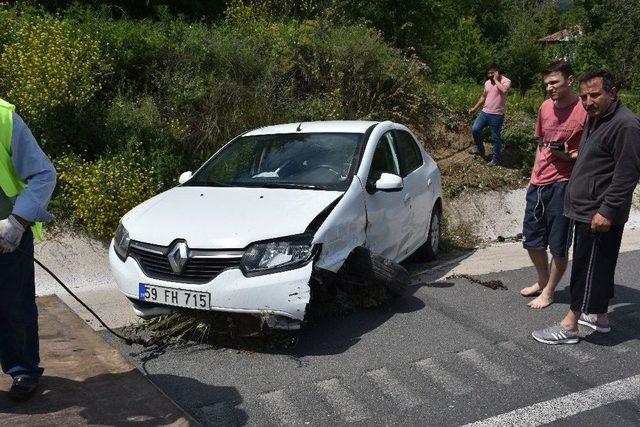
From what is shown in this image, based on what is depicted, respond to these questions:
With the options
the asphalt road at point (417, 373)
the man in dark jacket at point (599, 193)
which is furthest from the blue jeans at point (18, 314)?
the man in dark jacket at point (599, 193)

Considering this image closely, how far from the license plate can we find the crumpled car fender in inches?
30.9

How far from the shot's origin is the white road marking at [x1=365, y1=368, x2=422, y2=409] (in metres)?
3.74

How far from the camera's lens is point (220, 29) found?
1111 centimetres

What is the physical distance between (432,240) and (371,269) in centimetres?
239

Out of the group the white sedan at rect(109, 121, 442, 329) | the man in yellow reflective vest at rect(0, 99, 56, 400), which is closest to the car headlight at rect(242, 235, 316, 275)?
the white sedan at rect(109, 121, 442, 329)

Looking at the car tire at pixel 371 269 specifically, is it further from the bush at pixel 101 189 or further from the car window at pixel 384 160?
the bush at pixel 101 189

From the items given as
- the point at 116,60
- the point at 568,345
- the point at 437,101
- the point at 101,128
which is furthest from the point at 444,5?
the point at 568,345

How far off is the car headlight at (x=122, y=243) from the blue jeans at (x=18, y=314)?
977mm

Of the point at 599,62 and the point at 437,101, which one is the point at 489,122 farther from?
the point at 599,62

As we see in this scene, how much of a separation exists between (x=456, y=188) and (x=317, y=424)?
6.98m

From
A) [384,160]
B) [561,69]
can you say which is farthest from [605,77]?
[384,160]

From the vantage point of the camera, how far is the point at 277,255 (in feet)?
14.0

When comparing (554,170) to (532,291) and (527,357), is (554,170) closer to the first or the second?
(532,291)

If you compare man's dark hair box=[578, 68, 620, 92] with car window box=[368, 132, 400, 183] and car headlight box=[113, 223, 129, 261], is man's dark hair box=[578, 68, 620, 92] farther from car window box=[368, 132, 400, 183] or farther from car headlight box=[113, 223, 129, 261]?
car headlight box=[113, 223, 129, 261]
